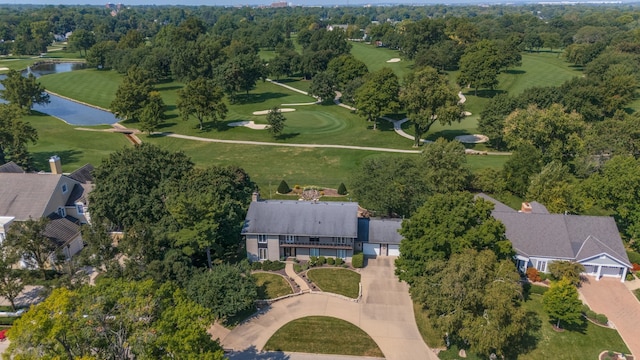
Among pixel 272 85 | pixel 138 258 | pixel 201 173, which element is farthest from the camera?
pixel 272 85

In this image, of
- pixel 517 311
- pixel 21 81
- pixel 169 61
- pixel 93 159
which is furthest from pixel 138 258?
pixel 169 61

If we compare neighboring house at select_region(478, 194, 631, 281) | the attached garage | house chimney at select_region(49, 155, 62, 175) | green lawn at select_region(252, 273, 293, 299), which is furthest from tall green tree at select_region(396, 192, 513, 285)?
house chimney at select_region(49, 155, 62, 175)

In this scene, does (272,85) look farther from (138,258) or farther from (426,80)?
(138,258)

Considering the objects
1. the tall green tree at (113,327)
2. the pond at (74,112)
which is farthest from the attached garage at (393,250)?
the pond at (74,112)

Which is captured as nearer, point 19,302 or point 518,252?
point 19,302

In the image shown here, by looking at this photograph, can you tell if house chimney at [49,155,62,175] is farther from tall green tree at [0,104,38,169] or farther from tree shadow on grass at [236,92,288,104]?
tree shadow on grass at [236,92,288,104]

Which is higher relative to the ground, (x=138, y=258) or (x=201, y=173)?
(x=201, y=173)

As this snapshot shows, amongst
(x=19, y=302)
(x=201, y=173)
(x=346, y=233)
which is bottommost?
(x=19, y=302)
